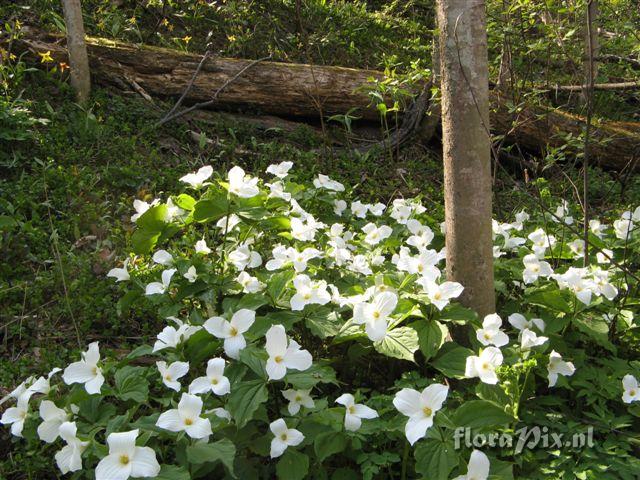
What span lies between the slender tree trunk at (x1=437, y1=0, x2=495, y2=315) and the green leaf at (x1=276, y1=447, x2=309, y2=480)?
1020 mm

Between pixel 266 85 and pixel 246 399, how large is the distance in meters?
3.97

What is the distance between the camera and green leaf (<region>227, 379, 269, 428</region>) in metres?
A: 1.80

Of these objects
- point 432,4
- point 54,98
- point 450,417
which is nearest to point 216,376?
point 450,417

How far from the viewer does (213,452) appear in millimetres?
1703

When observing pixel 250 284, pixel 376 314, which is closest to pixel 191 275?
pixel 250 284

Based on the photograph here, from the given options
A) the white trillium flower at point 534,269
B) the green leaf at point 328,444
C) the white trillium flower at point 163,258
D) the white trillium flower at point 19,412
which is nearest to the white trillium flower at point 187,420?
the green leaf at point 328,444

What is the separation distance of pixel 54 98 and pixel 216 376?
3708mm

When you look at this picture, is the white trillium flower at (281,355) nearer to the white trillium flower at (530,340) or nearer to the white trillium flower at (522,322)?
the white trillium flower at (530,340)

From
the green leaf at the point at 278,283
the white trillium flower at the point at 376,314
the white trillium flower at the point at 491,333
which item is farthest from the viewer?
the green leaf at the point at 278,283

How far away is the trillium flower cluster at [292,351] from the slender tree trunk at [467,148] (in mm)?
133

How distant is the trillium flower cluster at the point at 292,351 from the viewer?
181cm

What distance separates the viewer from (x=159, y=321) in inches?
116

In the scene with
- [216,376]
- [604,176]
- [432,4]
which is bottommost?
[604,176]

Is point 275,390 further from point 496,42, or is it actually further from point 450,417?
point 496,42
